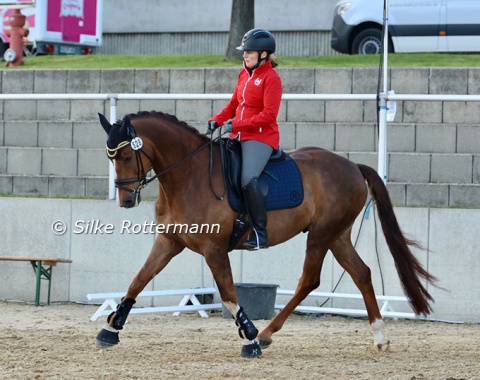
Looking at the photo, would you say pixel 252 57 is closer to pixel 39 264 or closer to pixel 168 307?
pixel 168 307

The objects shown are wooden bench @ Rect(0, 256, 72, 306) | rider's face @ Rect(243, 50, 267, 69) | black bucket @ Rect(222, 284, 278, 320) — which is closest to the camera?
rider's face @ Rect(243, 50, 267, 69)

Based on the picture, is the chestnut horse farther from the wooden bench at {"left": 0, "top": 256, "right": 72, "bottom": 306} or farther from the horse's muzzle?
the wooden bench at {"left": 0, "top": 256, "right": 72, "bottom": 306}

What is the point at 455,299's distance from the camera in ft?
33.1

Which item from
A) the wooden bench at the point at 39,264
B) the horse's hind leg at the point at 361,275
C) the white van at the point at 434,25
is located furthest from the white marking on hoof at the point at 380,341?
the white van at the point at 434,25

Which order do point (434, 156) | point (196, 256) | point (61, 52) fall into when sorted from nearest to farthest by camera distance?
point (196, 256), point (434, 156), point (61, 52)

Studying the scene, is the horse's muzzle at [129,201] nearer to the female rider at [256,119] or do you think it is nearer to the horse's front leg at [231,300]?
the horse's front leg at [231,300]

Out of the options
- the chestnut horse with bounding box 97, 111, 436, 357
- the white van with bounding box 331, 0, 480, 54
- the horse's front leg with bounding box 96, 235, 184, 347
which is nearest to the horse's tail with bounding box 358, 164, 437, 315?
the chestnut horse with bounding box 97, 111, 436, 357

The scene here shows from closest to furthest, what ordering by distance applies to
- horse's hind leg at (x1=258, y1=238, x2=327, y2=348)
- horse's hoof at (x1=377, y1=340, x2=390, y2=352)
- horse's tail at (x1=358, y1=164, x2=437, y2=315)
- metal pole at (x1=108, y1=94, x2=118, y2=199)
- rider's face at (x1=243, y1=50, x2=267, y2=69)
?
rider's face at (x1=243, y1=50, x2=267, y2=69)
horse's hoof at (x1=377, y1=340, x2=390, y2=352)
horse's hind leg at (x1=258, y1=238, x2=327, y2=348)
horse's tail at (x1=358, y1=164, x2=437, y2=315)
metal pole at (x1=108, y1=94, x2=118, y2=199)

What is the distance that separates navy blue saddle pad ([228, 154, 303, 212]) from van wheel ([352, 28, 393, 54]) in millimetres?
9102

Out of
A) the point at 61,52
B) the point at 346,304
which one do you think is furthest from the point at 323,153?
the point at 61,52

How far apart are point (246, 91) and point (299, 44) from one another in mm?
16706

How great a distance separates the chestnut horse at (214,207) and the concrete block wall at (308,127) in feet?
9.21

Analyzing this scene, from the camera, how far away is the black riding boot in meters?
7.81

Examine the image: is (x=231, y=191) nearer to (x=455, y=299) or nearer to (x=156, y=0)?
(x=455, y=299)
